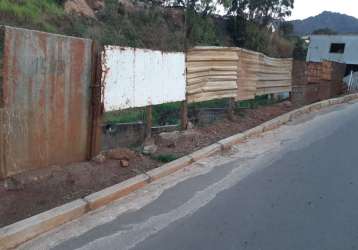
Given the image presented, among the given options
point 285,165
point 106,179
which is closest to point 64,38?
point 106,179

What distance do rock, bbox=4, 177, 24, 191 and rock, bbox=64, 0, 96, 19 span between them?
65.0ft

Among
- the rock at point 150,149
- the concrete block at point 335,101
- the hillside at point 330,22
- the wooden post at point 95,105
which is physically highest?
the hillside at point 330,22

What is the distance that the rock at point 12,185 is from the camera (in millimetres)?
5258

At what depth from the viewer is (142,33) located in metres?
25.9

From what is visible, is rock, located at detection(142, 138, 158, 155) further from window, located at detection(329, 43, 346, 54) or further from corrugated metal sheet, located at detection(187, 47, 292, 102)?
window, located at detection(329, 43, 346, 54)

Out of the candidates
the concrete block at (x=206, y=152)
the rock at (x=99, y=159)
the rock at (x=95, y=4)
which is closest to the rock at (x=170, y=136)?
the concrete block at (x=206, y=152)

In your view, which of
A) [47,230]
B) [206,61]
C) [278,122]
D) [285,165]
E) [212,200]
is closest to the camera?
[47,230]

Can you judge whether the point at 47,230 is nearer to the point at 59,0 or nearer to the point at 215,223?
the point at 215,223

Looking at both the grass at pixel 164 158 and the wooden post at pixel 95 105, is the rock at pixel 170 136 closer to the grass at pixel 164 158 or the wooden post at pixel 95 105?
the grass at pixel 164 158

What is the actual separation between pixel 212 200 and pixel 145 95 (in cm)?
253

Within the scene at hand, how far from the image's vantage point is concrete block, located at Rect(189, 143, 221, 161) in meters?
7.55

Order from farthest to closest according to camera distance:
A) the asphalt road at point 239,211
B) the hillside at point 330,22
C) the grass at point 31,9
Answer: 1. the hillside at point 330,22
2. the grass at point 31,9
3. the asphalt road at point 239,211

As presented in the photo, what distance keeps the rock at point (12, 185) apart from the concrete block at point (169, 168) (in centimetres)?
174

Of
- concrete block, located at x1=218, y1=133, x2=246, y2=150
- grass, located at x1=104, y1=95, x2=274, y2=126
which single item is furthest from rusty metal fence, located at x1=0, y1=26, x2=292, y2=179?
grass, located at x1=104, y1=95, x2=274, y2=126
